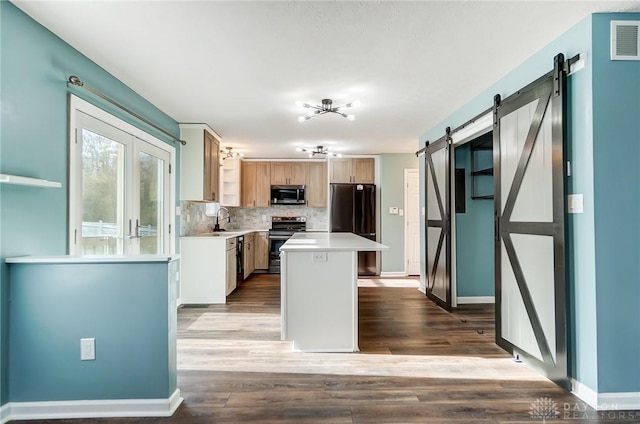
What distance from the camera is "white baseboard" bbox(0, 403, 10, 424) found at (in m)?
1.88

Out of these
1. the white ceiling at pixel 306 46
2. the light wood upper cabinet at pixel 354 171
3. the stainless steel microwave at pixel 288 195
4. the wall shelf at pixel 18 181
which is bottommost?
the wall shelf at pixel 18 181

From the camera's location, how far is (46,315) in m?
1.96

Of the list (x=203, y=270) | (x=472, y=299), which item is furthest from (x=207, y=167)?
(x=472, y=299)

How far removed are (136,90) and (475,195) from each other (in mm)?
4197

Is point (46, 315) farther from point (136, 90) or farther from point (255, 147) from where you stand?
point (255, 147)

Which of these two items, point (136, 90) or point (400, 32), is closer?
point (400, 32)

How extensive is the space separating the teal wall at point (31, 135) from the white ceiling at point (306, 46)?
0.47 ft

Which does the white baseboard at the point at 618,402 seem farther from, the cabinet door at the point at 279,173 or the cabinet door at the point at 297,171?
the cabinet door at the point at 279,173

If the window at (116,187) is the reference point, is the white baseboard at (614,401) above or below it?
below

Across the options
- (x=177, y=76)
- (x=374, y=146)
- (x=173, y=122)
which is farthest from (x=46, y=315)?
(x=374, y=146)

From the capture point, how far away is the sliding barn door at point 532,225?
2219 millimetres

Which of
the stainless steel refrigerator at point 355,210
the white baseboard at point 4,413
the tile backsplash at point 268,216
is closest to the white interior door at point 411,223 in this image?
the stainless steel refrigerator at point 355,210

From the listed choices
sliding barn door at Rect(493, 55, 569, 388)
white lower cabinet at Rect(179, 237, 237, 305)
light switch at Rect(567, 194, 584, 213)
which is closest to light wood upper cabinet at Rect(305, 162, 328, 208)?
white lower cabinet at Rect(179, 237, 237, 305)

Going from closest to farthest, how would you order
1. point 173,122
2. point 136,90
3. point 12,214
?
point 12,214, point 136,90, point 173,122
